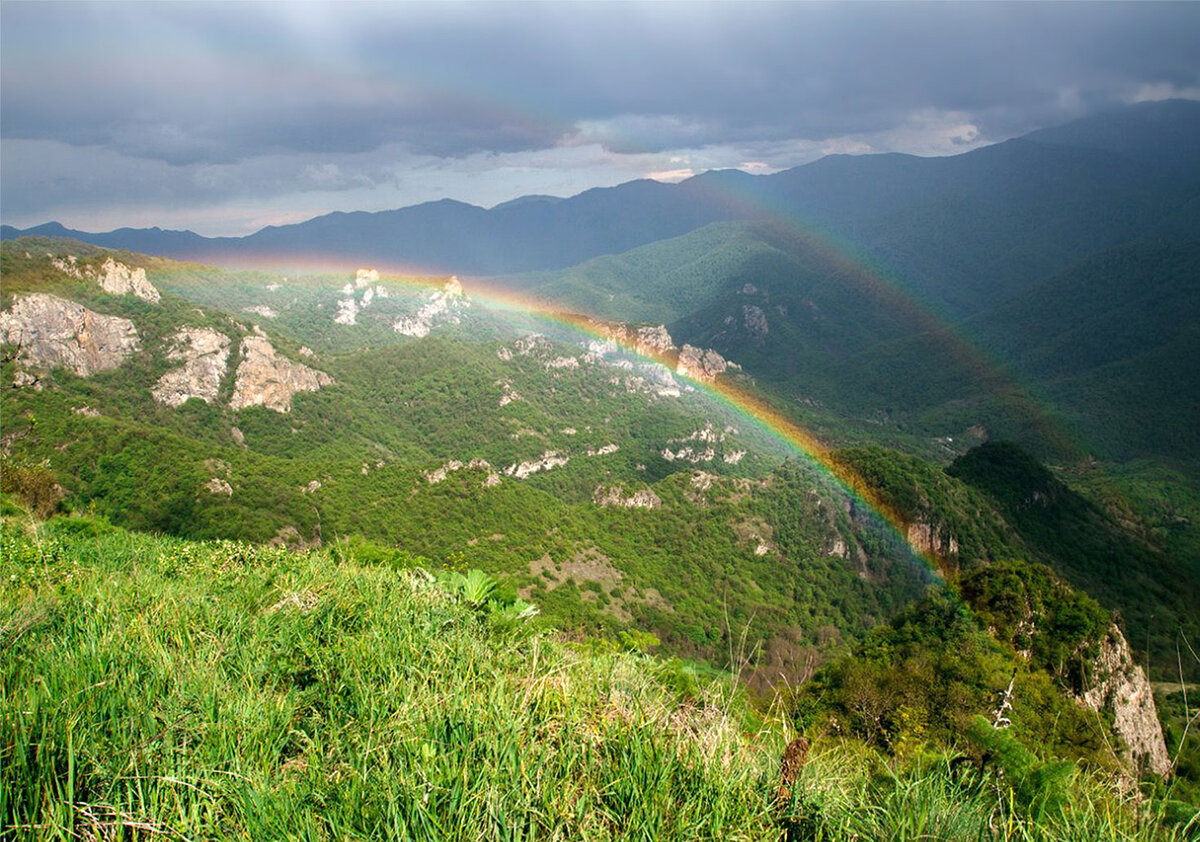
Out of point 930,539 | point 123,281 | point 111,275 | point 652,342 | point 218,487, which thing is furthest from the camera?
point 652,342

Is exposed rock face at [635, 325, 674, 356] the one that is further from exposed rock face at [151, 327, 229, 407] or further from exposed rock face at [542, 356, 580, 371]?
exposed rock face at [151, 327, 229, 407]

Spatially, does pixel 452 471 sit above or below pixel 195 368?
below

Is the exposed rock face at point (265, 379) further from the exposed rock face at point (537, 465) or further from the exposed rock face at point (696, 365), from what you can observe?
the exposed rock face at point (696, 365)

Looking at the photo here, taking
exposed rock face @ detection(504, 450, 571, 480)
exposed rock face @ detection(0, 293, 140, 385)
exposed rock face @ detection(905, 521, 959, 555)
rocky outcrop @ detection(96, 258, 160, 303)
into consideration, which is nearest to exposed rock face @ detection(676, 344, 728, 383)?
exposed rock face @ detection(504, 450, 571, 480)

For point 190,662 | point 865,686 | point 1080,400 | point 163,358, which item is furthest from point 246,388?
point 1080,400

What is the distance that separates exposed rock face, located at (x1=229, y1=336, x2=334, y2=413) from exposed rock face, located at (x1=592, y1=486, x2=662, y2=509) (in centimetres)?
6164

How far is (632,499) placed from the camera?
75.1 meters

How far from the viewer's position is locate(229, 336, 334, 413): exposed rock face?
97625 millimetres

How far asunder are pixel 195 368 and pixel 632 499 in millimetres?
71856

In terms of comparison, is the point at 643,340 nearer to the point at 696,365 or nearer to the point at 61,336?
the point at 696,365

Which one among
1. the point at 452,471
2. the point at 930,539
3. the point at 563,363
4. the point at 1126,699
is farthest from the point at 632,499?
the point at 563,363

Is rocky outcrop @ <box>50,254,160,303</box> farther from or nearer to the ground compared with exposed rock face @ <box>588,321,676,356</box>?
farther from the ground

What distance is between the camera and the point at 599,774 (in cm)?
263

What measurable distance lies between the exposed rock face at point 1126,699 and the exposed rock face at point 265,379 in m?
107
